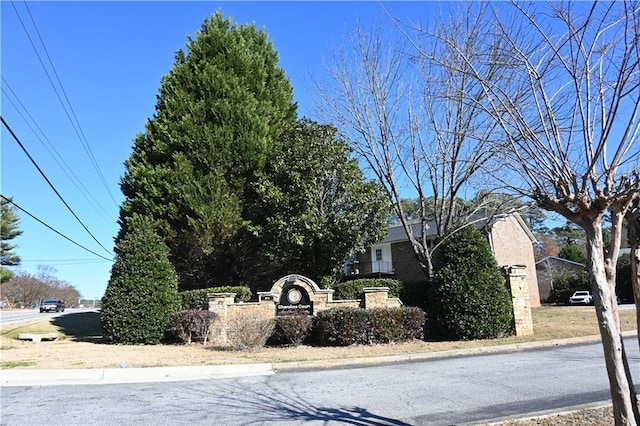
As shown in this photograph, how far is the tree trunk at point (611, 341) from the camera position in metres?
4.07

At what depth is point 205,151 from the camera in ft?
63.7

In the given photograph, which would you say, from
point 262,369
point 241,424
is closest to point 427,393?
point 241,424

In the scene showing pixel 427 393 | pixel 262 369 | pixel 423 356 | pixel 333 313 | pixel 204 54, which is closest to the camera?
pixel 427 393

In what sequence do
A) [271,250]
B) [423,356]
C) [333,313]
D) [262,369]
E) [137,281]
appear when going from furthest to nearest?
[271,250]
[137,281]
[333,313]
[423,356]
[262,369]

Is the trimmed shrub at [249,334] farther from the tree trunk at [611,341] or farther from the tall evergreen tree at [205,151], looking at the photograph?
the tree trunk at [611,341]

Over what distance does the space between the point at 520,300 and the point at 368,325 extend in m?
5.19

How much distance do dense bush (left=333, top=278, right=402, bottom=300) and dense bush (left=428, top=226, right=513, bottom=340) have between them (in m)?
1.97

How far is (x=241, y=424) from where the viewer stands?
5.76 metres

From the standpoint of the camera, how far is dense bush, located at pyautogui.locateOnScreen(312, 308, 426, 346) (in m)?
13.7

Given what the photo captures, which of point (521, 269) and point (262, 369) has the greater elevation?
point (521, 269)

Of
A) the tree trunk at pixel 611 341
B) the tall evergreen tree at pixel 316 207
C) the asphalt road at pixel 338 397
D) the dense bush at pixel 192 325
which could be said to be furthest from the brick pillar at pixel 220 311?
the tree trunk at pixel 611 341

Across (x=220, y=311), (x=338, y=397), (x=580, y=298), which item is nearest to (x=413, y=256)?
(x=580, y=298)

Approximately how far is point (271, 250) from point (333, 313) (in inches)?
224

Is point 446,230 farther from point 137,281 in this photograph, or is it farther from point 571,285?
point 571,285
